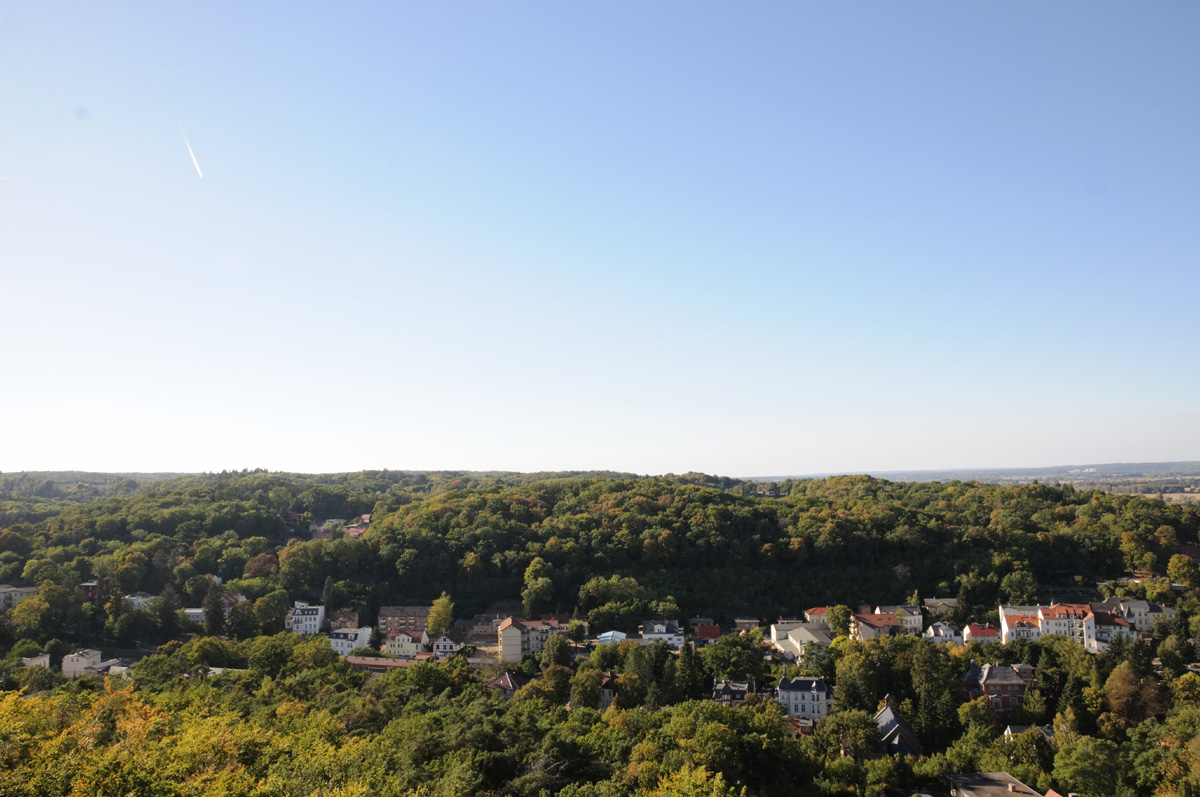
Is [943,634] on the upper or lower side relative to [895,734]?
upper

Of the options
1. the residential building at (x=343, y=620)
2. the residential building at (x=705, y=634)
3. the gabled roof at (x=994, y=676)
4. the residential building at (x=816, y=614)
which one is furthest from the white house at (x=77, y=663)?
the gabled roof at (x=994, y=676)

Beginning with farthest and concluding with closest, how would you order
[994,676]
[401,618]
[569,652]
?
[401,618] → [569,652] → [994,676]

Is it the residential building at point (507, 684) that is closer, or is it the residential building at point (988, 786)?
the residential building at point (988, 786)

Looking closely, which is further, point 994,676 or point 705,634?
point 705,634

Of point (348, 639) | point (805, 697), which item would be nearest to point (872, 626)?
point (805, 697)

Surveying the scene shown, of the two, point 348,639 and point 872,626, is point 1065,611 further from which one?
point 348,639

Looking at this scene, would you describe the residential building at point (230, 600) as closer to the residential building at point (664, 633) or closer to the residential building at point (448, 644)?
the residential building at point (448, 644)
